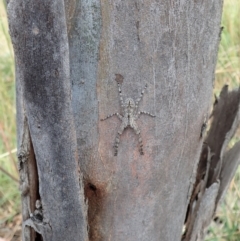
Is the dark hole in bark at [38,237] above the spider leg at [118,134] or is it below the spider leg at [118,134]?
below

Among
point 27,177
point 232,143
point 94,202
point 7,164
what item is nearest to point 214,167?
point 94,202

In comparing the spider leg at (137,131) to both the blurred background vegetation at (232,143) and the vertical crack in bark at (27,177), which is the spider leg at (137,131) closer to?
the vertical crack in bark at (27,177)

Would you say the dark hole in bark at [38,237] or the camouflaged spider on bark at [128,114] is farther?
the dark hole in bark at [38,237]

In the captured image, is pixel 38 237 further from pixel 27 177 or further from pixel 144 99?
pixel 144 99

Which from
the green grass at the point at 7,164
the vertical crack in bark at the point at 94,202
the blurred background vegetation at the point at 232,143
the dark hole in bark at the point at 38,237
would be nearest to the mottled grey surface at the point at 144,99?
the vertical crack in bark at the point at 94,202

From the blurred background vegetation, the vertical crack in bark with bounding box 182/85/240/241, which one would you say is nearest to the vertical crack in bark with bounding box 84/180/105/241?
the vertical crack in bark with bounding box 182/85/240/241

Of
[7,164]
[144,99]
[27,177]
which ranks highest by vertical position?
[7,164]

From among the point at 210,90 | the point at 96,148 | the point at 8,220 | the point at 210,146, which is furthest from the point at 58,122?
the point at 8,220

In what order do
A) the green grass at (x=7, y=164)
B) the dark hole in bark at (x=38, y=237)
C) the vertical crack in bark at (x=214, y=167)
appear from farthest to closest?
the green grass at (x=7, y=164)
the vertical crack in bark at (x=214, y=167)
the dark hole in bark at (x=38, y=237)

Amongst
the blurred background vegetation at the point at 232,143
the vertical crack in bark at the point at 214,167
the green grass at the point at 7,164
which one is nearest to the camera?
the vertical crack in bark at the point at 214,167

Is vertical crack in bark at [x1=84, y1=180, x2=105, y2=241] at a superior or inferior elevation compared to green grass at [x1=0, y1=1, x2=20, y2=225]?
inferior

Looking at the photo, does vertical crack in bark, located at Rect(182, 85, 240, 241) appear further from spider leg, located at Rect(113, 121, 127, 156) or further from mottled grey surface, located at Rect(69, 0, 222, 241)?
spider leg, located at Rect(113, 121, 127, 156)
